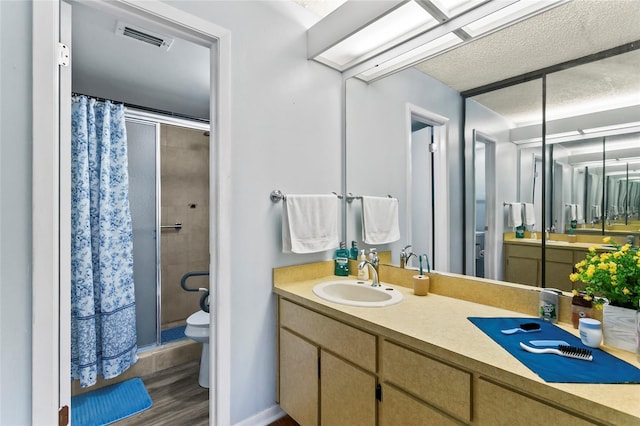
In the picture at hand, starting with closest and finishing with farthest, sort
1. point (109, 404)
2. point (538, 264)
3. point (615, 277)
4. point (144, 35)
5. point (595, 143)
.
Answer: point (615, 277)
point (595, 143)
point (538, 264)
point (144, 35)
point (109, 404)

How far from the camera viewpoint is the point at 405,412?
1.09 metres

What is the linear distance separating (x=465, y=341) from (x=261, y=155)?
131cm

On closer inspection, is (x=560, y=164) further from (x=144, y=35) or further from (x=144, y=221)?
(x=144, y=221)

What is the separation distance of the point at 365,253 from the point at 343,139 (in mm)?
807

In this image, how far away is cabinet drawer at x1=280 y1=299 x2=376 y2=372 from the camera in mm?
1232

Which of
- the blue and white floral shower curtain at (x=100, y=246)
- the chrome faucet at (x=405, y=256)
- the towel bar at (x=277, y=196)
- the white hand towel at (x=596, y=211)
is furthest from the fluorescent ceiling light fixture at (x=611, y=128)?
the blue and white floral shower curtain at (x=100, y=246)

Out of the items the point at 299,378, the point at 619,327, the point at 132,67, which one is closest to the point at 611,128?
the point at 619,327

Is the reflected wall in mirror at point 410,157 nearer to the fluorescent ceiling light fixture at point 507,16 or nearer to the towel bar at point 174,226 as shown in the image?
the fluorescent ceiling light fixture at point 507,16

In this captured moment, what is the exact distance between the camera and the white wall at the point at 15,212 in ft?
3.43

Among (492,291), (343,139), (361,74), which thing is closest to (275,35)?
(361,74)

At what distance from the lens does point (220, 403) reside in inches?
59.9

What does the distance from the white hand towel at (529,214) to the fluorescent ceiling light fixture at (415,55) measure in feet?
2.90

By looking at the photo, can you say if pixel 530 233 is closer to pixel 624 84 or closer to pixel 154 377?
pixel 624 84

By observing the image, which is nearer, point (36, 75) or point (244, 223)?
point (36, 75)
